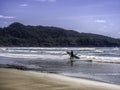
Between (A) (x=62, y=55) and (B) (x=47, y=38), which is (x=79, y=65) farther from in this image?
(B) (x=47, y=38)

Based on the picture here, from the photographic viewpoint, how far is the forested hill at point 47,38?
160 metres

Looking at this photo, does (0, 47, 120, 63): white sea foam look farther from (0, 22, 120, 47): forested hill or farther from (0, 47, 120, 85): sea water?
(0, 22, 120, 47): forested hill

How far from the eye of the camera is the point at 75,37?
177375mm

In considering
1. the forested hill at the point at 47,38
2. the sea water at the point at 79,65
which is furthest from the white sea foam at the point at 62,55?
the forested hill at the point at 47,38

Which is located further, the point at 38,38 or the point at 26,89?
the point at 38,38

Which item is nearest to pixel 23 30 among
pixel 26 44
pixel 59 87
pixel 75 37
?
pixel 26 44

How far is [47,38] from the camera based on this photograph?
176 m

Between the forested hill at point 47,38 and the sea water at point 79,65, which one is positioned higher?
the forested hill at point 47,38

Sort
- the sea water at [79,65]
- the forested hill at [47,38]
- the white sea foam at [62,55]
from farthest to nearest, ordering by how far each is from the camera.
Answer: the forested hill at [47,38]
the white sea foam at [62,55]
the sea water at [79,65]

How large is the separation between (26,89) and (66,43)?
154969mm

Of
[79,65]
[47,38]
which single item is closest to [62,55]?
[79,65]

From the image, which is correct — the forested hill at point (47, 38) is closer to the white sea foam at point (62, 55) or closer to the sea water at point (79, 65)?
the white sea foam at point (62, 55)

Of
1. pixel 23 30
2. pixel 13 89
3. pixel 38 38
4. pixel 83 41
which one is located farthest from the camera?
pixel 23 30

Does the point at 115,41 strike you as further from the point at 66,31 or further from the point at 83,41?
the point at 66,31
